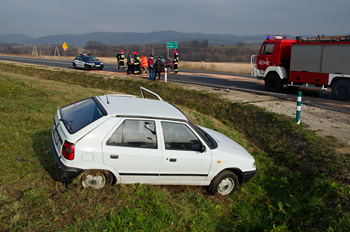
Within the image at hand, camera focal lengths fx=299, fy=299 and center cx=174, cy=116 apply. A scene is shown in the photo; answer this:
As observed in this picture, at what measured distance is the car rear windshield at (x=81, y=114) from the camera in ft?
16.0

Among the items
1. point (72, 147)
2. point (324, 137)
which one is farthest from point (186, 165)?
point (324, 137)

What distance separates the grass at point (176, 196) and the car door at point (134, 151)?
28 cm

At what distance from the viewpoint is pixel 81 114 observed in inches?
205

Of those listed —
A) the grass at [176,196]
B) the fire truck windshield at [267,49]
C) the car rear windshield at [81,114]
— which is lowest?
the grass at [176,196]

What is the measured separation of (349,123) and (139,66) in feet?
54.9

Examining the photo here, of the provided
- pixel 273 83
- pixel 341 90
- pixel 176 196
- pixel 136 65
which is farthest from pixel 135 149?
pixel 136 65

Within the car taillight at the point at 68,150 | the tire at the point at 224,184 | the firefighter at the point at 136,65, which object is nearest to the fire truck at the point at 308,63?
the firefighter at the point at 136,65

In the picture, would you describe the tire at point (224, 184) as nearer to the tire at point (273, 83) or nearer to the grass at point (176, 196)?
the grass at point (176, 196)

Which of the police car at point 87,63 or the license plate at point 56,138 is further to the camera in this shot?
the police car at point 87,63

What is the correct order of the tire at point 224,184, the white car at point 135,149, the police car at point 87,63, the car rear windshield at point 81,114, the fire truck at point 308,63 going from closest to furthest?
the white car at point 135,149 → the car rear windshield at point 81,114 → the tire at point 224,184 → the fire truck at point 308,63 → the police car at point 87,63

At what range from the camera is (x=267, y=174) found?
7.09 meters

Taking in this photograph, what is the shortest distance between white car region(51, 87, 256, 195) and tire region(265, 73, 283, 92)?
11.3 m

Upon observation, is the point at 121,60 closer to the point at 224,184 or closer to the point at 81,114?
the point at 81,114

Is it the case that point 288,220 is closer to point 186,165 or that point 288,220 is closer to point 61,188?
point 186,165
